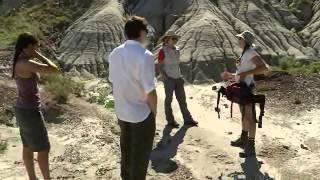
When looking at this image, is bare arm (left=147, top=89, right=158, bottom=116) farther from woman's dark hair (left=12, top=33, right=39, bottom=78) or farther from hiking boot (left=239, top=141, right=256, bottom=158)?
hiking boot (left=239, top=141, right=256, bottom=158)

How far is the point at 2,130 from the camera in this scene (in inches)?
421

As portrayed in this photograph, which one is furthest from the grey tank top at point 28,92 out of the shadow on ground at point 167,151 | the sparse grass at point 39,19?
the sparse grass at point 39,19

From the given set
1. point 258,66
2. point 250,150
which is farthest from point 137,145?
point 250,150

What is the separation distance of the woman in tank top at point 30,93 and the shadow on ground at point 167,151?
8.12ft

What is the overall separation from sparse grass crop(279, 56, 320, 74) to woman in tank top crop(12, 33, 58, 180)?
12.9 metres

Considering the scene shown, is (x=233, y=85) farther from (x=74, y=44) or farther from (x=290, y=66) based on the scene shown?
(x=74, y=44)

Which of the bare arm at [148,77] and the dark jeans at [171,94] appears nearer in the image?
the bare arm at [148,77]

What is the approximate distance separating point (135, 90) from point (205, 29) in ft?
66.9

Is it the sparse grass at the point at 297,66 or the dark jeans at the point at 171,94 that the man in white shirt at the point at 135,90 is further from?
the sparse grass at the point at 297,66

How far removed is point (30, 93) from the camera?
650cm

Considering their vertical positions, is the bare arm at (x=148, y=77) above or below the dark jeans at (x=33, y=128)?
above

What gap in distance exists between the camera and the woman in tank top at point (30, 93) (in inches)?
251

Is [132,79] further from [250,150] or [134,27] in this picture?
[250,150]

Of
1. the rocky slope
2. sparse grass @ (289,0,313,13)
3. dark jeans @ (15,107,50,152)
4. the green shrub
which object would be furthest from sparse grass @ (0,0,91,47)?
dark jeans @ (15,107,50,152)
